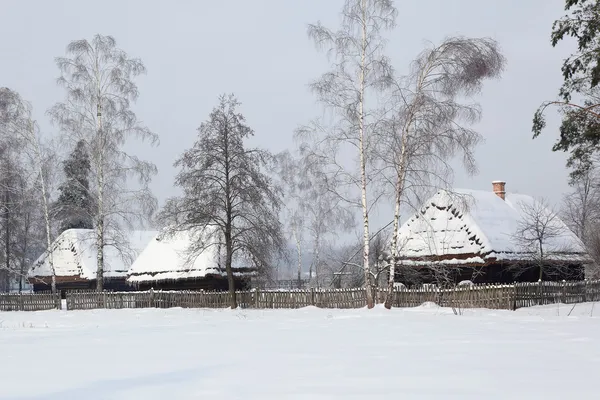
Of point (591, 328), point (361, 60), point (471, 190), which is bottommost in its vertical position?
point (591, 328)

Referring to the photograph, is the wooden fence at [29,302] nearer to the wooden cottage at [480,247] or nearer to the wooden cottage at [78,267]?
the wooden cottage at [78,267]

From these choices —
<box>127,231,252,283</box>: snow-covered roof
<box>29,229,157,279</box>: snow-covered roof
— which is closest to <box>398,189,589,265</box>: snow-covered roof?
<box>127,231,252,283</box>: snow-covered roof

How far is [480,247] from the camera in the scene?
100 ft

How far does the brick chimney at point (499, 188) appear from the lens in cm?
3734

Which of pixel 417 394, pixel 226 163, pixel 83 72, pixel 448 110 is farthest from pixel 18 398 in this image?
pixel 83 72

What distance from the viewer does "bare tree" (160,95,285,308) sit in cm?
2986

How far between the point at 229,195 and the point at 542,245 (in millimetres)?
15044

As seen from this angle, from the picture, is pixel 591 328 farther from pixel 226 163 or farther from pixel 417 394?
pixel 226 163

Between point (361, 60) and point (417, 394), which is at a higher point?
point (361, 60)

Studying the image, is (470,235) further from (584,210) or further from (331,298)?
(584,210)

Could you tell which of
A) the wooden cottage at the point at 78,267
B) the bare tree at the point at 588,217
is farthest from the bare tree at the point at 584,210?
the wooden cottage at the point at 78,267

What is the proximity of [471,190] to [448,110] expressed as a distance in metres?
12.1

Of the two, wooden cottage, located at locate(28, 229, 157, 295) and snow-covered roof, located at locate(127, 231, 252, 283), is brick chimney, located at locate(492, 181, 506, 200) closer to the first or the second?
snow-covered roof, located at locate(127, 231, 252, 283)

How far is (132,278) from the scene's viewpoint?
1535 inches
